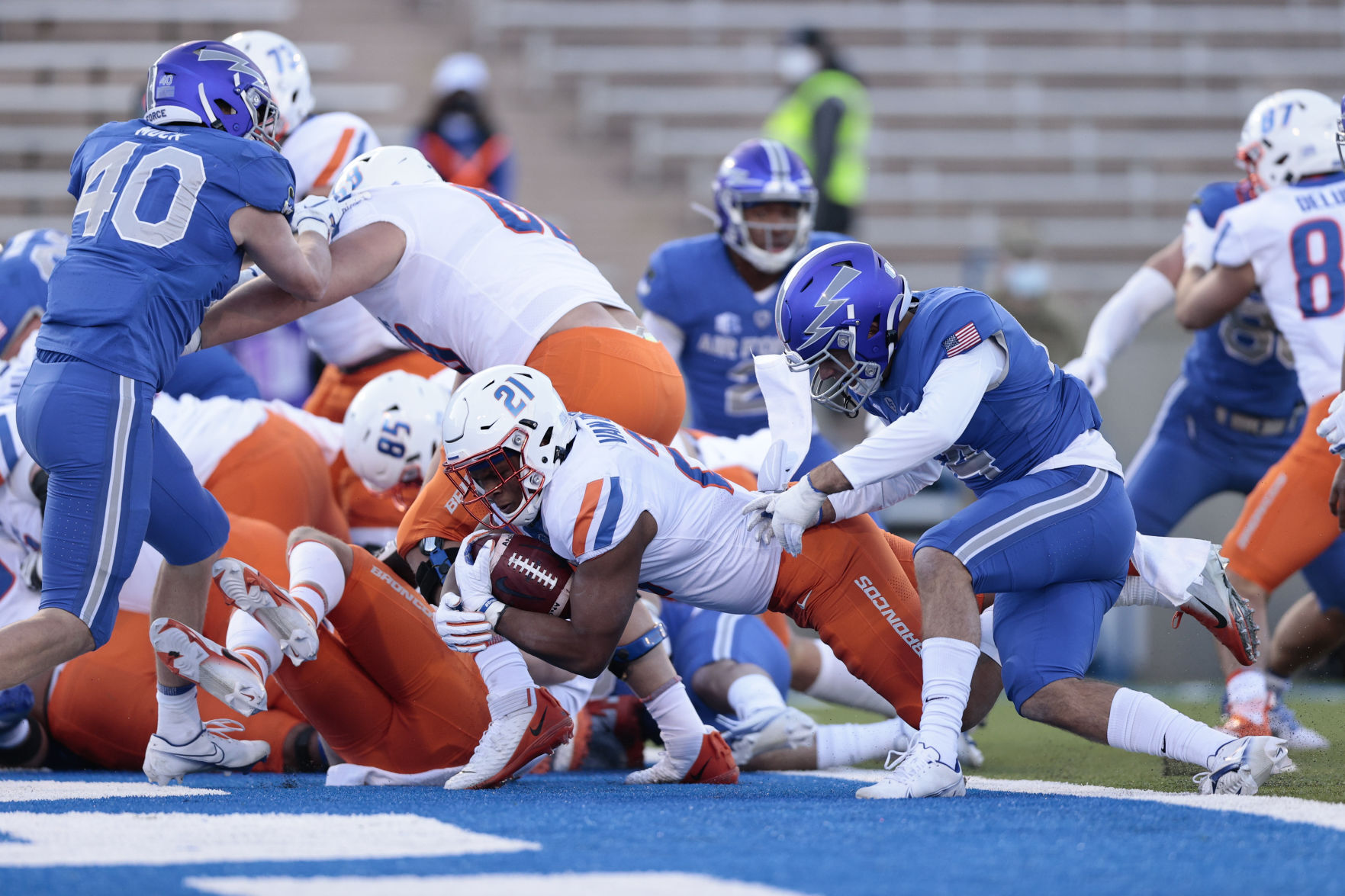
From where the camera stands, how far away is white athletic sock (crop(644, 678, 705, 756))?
391 centimetres

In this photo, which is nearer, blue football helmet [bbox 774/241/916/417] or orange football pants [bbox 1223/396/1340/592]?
blue football helmet [bbox 774/241/916/417]

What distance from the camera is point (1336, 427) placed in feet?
12.1

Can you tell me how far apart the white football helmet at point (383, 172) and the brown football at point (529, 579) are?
1036 mm

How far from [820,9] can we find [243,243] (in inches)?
396

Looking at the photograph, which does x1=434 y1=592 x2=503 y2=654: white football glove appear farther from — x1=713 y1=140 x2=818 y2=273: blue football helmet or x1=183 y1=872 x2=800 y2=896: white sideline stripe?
x1=713 y1=140 x2=818 y2=273: blue football helmet

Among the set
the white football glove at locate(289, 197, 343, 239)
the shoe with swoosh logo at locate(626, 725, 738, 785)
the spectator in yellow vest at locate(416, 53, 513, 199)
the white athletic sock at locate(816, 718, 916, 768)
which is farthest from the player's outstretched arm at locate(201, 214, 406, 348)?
the spectator in yellow vest at locate(416, 53, 513, 199)

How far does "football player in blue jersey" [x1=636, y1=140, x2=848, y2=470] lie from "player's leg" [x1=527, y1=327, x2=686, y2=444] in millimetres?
1802

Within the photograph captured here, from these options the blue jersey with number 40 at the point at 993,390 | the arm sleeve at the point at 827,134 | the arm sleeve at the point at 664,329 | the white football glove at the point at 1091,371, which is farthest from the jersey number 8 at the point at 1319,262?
the arm sleeve at the point at 827,134

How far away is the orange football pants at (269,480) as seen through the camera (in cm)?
486

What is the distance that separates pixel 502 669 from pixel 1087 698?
53.7 inches

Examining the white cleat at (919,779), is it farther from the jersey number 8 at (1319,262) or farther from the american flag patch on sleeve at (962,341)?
the jersey number 8 at (1319,262)

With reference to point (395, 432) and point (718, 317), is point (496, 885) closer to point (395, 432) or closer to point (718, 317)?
point (395, 432)

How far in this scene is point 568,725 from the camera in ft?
12.9

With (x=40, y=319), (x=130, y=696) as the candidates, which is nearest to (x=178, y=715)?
(x=130, y=696)
